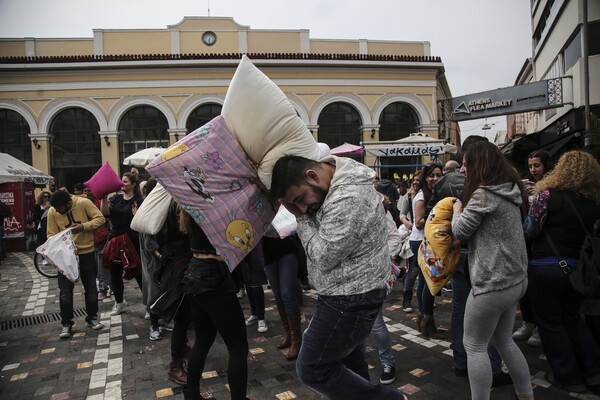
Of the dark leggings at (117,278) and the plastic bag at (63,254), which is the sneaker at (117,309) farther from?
the plastic bag at (63,254)

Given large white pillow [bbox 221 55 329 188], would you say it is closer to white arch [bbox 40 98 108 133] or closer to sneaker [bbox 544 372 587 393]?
sneaker [bbox 544 372 587 393]

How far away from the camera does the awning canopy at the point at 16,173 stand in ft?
36.4

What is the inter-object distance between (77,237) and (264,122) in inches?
151

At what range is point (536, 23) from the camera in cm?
1681

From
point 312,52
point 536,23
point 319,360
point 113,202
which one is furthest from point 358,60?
point 319,360

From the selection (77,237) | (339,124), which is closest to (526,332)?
(77,237)

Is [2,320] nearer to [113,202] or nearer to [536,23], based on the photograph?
[113,202]

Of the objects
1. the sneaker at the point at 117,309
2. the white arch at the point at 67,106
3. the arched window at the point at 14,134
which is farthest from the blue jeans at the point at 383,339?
the arched window at the point at 14,134

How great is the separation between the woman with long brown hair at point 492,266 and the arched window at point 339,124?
58.5ft

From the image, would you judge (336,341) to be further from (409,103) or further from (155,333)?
(409,103)

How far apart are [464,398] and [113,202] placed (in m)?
4.72

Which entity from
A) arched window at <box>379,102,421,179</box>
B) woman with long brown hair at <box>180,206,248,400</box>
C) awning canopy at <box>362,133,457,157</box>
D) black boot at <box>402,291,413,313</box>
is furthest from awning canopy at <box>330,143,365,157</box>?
arched window at <box>379,102,421,179</box>

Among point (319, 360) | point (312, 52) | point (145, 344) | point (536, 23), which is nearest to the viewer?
point (319, 360)

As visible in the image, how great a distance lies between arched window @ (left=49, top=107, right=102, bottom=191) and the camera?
18.7 meters
